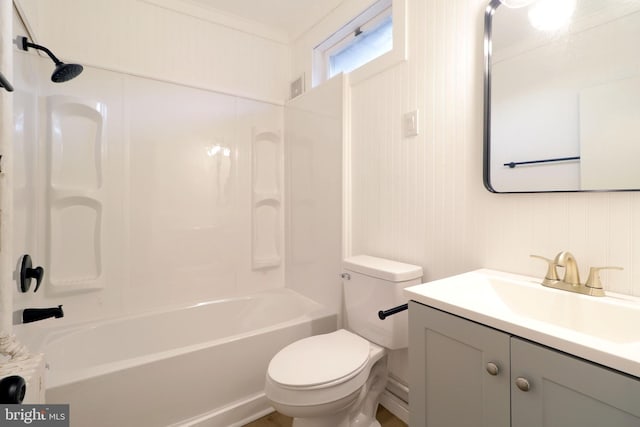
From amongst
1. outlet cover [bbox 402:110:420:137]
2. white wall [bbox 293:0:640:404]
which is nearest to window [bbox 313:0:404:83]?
white wall [bbox 293:0:640:404]

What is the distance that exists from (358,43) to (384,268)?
5.15ft

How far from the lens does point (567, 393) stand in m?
0.63

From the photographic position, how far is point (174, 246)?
6.75 feet

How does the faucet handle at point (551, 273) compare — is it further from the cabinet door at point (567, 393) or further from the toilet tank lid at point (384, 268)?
the toilet tank lid at point (384, 268)

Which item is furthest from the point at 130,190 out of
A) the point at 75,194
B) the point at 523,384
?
the point at 523,384

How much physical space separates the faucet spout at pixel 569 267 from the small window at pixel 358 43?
4.47 feet

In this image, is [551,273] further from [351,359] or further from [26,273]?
[26,273]

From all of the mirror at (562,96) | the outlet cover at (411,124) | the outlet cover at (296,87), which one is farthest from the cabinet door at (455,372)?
the outlet cover at (296,87)

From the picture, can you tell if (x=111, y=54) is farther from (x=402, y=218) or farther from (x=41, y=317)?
(x=402, y=218)

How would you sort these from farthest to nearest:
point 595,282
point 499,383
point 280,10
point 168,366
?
1. point 280,10
2. point 168,366
3. point 595,282
4. point 499,383

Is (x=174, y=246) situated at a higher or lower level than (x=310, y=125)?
lower

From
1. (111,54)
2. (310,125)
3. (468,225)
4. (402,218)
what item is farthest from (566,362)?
(111,54)

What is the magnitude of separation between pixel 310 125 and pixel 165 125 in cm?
100

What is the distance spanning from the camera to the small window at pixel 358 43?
1805 mm
